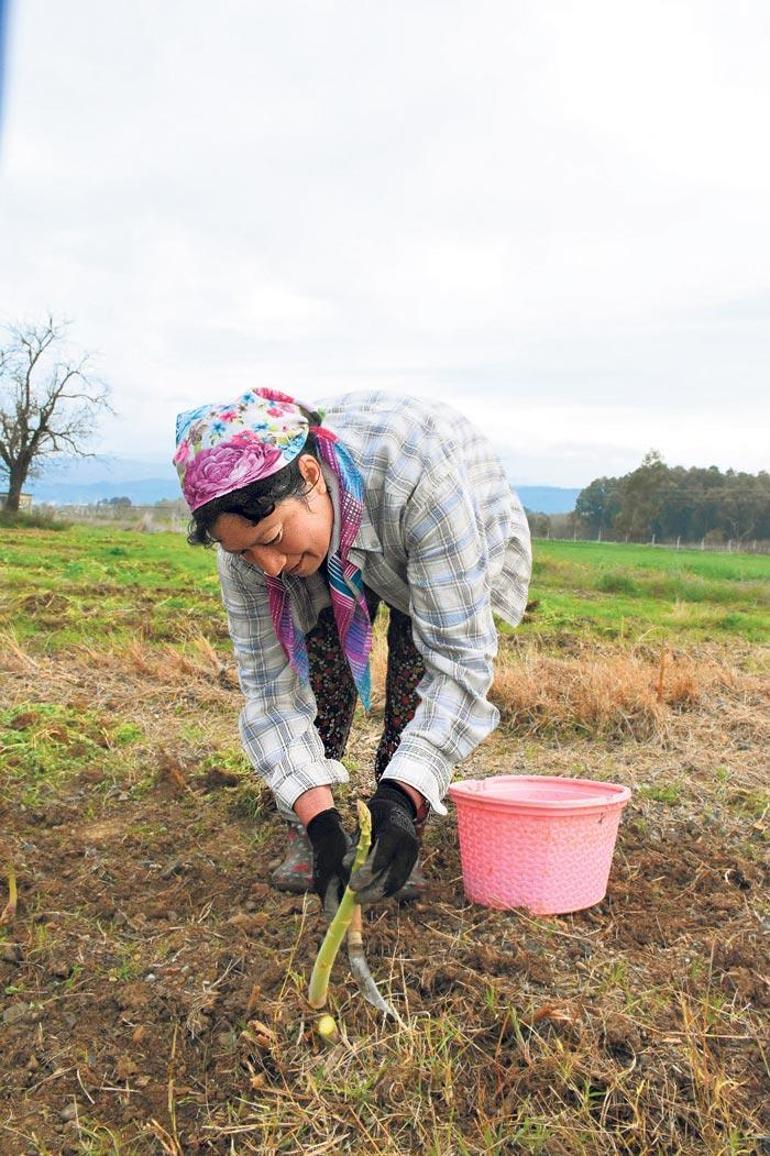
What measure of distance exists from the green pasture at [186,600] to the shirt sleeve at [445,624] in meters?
3.96

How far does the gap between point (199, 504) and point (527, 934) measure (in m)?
1.16

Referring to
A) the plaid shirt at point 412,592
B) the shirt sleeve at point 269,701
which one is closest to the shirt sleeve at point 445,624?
the plaid shirt at point 412,592

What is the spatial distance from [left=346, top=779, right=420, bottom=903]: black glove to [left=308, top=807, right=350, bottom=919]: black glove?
0.11 m

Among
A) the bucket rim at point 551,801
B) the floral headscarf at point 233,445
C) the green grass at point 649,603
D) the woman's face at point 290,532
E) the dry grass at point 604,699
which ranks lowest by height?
the green grass at point 649,603

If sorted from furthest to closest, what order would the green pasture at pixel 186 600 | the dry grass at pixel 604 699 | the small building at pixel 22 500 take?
1. the small building at pixel 22 500
2. the green pasture at pixel 186 600
3. the dry grass at pixel 604 699

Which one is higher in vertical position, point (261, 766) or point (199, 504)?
point (199, 504)

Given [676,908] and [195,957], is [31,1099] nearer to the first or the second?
[195,957]

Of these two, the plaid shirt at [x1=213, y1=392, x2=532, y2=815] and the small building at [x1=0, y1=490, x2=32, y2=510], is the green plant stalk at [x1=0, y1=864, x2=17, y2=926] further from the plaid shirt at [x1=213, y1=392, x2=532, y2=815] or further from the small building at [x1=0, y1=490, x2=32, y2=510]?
the small building at [x1=0, y1=490, x2=32, y2=510]

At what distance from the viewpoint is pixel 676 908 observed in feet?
7.97

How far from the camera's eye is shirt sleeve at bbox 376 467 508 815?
205 centimetres

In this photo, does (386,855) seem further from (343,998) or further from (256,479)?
(256,479)

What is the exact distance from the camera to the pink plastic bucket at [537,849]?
2.23m

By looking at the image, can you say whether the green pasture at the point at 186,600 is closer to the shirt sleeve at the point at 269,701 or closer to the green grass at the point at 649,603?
the green grass at the point at 649,603

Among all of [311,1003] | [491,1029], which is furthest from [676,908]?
[311,1003]
